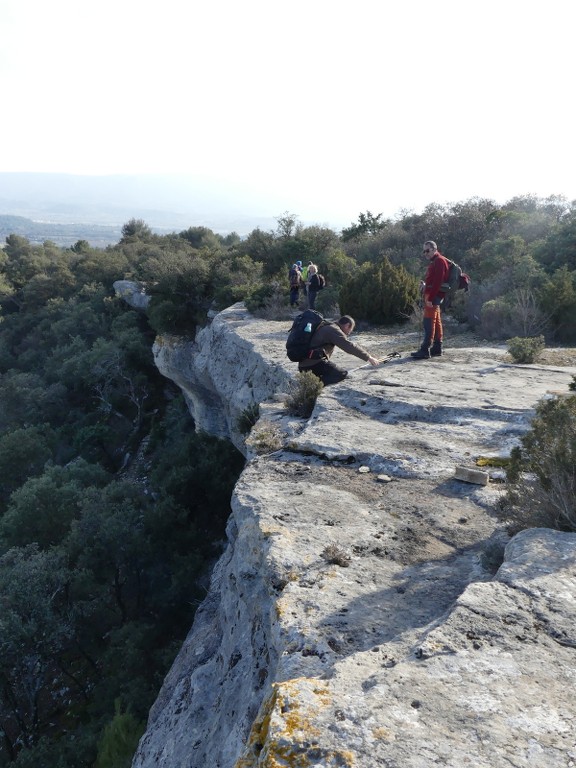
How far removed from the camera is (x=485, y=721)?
2.08m

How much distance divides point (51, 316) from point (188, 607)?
2633 centimetres

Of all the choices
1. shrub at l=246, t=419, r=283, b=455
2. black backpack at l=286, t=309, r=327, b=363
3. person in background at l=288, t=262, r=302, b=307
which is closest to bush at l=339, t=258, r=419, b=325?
person in background at l=288, t=262, r=302, b=307

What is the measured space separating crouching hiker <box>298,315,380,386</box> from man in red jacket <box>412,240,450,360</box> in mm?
1298

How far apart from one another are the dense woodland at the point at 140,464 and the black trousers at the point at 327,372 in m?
4.73

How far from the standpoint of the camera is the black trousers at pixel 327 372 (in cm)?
761

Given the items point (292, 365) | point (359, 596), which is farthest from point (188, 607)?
point (359, 596)

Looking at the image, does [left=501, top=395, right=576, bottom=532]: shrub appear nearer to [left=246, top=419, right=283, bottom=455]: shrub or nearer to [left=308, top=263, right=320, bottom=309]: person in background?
[left=246, top=419, right=283, bottom=455]: shrub

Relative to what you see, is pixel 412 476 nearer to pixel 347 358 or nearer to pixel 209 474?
pixel 347 358

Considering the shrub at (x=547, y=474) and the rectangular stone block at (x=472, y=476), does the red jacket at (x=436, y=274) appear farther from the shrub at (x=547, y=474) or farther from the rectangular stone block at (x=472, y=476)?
the shrub at (x=547, y=474)

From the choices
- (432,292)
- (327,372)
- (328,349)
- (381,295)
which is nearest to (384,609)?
(327,372)

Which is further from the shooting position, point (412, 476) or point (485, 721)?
point (412, 476)

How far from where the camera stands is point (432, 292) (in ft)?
26.6

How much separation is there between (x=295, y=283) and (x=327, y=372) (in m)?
6.46

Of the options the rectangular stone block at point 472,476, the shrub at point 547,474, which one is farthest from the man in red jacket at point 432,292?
the shrub at point 547,474
